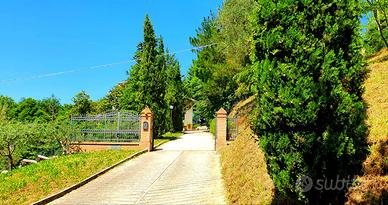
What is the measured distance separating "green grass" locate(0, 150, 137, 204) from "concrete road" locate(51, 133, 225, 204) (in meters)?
0.74

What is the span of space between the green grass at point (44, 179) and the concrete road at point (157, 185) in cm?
74

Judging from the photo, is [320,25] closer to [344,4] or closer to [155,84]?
[344,4]

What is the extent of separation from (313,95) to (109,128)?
18.5 meters

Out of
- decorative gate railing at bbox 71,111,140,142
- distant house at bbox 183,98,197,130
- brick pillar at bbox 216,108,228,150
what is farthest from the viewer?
distant house at bbox 183,98,197,130

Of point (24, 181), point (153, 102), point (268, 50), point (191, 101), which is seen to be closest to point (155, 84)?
point (153, 102)

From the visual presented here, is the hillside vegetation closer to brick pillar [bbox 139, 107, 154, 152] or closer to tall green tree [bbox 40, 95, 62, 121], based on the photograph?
brick pillar [bbox 139, 107, 154, 152]

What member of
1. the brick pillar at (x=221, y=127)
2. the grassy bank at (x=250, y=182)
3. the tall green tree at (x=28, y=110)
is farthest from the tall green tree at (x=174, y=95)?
the grassy bank at (x=250, y=182)

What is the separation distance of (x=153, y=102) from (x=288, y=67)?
25567mm

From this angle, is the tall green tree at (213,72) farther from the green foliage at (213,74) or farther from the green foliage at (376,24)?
the green foliage at (376,24)

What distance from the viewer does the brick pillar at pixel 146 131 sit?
21.5 metres

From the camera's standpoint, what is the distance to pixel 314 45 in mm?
5926

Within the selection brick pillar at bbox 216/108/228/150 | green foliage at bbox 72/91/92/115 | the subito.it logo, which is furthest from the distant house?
the subito.it logo

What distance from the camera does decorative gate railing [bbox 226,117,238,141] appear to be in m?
21.2

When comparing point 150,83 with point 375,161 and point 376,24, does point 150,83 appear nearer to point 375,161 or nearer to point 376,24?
point 376,24
